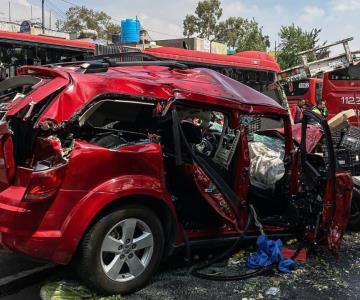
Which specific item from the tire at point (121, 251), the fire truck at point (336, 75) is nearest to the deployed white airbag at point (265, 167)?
the tire at point (121, 251)

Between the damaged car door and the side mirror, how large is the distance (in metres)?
1.21

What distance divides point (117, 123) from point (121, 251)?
1.20 meters

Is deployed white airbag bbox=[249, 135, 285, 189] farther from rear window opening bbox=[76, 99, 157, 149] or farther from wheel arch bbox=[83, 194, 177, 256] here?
rear window opening bbox=[76, 99, 157, 149]

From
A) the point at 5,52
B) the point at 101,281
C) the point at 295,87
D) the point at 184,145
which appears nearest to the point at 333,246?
the point at 184,145

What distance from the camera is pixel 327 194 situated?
5.05m

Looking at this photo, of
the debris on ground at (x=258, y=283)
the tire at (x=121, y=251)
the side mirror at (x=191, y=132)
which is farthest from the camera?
the side mirror at (x=191, y=132)

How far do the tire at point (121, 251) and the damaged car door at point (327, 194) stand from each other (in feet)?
5.63

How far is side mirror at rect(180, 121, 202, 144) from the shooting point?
4.80 meters

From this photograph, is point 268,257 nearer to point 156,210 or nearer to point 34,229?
point 156,210

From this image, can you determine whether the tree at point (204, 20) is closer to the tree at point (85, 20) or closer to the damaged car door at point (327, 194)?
the tree at point (85, 20)

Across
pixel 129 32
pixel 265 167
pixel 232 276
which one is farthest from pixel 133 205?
pixel 129 32

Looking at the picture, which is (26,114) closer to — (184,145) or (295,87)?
(184,145)

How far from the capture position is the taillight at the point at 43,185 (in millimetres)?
3713

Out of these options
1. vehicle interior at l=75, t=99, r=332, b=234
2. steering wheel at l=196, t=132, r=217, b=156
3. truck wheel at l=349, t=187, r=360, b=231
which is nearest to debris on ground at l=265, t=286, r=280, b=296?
vehicle interior at l=75, t=99, r=332, b=234
